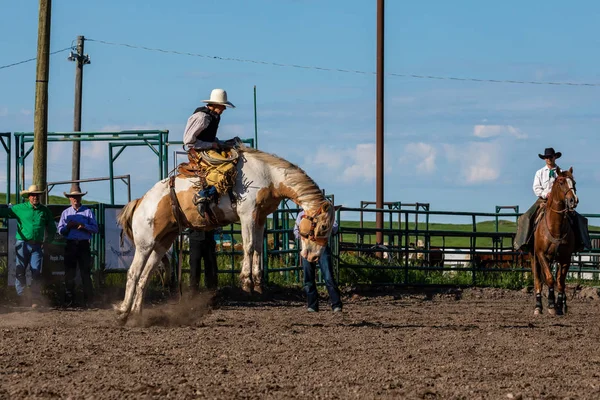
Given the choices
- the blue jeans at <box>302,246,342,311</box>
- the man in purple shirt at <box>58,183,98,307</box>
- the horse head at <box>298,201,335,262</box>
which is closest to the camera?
the horse head at <box>298,201,335,262</box>

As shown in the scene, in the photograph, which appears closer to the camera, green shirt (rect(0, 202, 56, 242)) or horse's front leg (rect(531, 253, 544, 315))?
horse's front leg (rect(531, 253, 544, 315))

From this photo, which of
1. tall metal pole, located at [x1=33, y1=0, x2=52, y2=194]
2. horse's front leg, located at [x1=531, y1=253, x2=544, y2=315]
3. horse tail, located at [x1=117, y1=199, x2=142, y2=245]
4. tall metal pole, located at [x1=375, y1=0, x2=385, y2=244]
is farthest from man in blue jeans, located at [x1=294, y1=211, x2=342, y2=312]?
tall metal pole, located at [x1=375, y1=0, x2=385, y2=244]

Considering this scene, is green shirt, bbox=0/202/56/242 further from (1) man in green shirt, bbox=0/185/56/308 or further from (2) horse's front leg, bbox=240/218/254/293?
(2) horse's front leg, bbox=240/218/254/293

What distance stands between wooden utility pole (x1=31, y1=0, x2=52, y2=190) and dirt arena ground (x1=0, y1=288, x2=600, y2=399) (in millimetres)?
2756

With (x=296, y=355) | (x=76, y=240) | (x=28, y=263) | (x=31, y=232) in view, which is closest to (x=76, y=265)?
(x=76, y=240)

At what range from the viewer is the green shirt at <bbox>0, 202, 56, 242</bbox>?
1438 centimetres

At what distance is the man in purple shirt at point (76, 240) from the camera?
48.1 ft

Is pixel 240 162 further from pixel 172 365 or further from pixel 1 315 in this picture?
pixel 1 315

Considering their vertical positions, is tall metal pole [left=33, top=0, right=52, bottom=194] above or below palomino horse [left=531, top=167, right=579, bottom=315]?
above

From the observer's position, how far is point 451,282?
19.2 metres

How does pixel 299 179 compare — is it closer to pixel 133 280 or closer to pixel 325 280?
pixel 133 280

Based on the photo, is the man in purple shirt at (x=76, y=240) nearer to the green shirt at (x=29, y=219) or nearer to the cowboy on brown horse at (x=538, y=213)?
the green shirt at (x=29, y=219)

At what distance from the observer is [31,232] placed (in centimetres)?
1437

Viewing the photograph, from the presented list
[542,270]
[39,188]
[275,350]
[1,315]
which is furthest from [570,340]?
[39,188]
